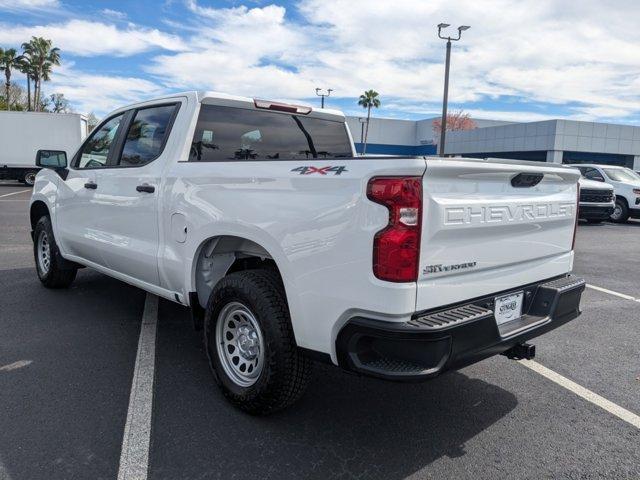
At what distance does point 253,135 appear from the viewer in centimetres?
434

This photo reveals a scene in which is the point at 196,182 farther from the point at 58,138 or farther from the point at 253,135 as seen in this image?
the point at 58,138

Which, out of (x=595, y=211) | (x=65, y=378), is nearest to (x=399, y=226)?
(x=65, y=378)

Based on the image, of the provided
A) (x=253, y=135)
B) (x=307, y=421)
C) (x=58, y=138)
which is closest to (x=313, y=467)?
(x=307, y=421)

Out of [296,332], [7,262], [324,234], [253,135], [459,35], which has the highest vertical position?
[459,35]

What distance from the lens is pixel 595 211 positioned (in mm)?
14531

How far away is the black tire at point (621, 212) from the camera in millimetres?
16094

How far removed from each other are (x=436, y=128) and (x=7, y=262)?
215 ft

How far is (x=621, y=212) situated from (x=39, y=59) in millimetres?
65636

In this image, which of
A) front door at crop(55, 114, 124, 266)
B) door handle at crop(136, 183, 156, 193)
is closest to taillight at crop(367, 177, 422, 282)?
door handle at crop(136, 183, 156, 193)

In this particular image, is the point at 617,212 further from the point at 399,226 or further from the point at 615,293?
the point at 399,226

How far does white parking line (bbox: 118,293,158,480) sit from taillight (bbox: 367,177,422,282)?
1584mm

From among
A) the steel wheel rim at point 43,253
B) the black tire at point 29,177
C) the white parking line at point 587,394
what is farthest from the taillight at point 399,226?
the black tire at point 29,177

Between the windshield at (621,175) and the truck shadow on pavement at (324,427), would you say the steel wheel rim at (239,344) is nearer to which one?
the truck shadow on pavement at (324,427)

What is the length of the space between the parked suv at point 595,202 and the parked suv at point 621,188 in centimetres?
132
